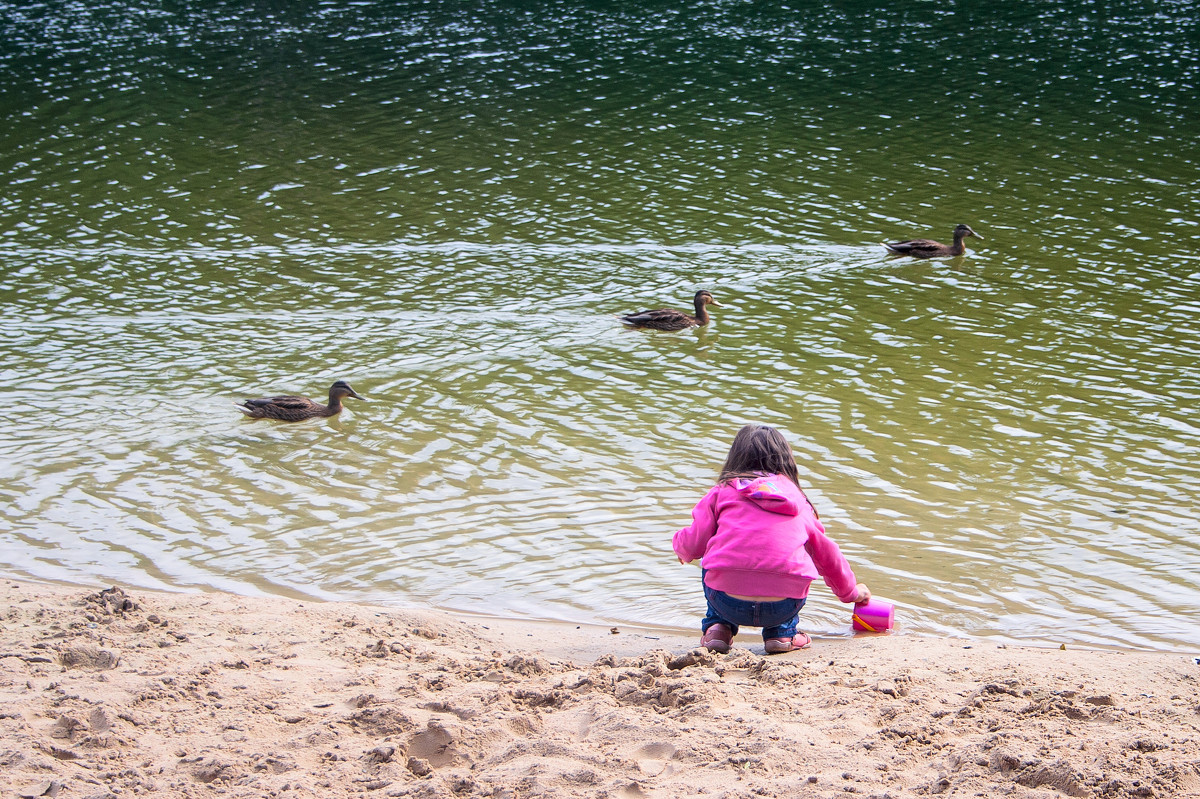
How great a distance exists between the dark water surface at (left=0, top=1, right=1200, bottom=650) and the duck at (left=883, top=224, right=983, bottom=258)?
11.2 inches

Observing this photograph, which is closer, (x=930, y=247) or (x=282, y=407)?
(x=282, y=407)

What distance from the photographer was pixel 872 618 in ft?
18.9

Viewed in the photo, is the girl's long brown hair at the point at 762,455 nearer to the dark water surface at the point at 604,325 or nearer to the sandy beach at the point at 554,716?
the sandy beach at the point at 554,716

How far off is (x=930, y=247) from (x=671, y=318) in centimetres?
378

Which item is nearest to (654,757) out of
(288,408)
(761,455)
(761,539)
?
(761,539)

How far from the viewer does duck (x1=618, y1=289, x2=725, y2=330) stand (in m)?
11.5

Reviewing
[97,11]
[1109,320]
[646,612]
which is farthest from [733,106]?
[97,11]

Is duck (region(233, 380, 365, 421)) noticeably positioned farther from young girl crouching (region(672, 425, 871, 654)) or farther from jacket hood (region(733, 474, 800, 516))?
jacket hood (region(733, 474, 800, 516))

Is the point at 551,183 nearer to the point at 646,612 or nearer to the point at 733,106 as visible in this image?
the point at 733,106

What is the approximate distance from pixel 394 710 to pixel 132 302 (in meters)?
9.38

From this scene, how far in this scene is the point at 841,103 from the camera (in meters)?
20.9

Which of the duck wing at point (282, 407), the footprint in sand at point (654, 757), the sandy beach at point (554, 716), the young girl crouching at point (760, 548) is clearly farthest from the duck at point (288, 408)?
the footprint in sand at point (654, 757)

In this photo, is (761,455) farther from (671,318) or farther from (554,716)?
(671,318)

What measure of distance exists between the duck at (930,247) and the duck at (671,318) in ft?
9.56
